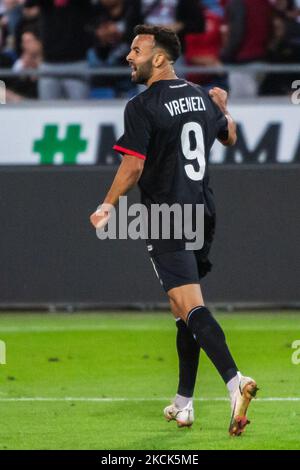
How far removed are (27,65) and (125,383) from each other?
701 cm

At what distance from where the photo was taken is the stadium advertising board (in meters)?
14.6

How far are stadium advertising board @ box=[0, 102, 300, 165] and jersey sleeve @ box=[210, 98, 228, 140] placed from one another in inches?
253

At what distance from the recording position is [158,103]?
298 inches

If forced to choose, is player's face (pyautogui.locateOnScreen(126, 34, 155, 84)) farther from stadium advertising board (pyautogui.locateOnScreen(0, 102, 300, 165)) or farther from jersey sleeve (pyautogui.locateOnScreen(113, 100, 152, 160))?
stadium advertising board (pyautogui.locateOnScreen(0, 102, 300, 165))

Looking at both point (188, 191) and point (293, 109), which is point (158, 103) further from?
→ point (293, 109)

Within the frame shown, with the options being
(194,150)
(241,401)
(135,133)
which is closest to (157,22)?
(194,150)

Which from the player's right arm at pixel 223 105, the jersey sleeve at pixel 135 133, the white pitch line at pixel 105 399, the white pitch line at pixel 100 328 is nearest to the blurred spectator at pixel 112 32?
the white pitch line at pixel 100 328

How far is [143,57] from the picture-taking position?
25.3 feet

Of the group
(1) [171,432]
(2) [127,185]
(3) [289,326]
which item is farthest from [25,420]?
(3) [289,326]

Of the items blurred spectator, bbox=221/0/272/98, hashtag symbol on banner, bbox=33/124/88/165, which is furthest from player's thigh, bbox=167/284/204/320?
blurred spectator, bbox=221/0/272/98

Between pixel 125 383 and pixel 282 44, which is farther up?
pixel 282 44

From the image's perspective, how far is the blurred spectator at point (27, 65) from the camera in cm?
1531

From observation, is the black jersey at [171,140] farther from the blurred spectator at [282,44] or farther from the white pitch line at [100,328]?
A: the blurred spectator at [282,44]

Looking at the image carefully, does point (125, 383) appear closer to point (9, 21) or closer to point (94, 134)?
point (94, 134)
